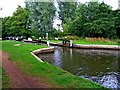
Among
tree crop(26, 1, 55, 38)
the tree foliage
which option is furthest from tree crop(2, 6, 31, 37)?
the tree foliage

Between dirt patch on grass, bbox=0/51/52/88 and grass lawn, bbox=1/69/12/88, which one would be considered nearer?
grass lawn, bbox=1/69/12/88

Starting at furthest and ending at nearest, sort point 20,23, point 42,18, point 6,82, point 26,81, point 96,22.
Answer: point 20,23
point 42,18
point 96,22
point 26,81
point 6,82

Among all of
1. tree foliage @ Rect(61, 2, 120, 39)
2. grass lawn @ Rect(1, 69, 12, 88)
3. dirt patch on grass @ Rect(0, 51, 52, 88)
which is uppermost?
tree foliage @ Rect(61, 2, 120, 39)

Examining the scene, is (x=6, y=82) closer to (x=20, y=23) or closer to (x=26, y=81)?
(x=26, y=81)

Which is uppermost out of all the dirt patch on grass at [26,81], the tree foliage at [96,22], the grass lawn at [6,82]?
the tree foliage at [96,22]

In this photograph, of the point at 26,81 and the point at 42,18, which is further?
the point at 42,18

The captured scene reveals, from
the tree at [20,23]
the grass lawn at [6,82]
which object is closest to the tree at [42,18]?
the tree at [20,23]


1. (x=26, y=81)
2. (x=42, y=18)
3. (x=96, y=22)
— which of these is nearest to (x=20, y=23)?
(x=42, y=18)

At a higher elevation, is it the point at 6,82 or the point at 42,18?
the point at 42,18

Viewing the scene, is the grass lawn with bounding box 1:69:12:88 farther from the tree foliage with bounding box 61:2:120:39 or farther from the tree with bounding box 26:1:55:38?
the tree with bounding box 26:1:55:38

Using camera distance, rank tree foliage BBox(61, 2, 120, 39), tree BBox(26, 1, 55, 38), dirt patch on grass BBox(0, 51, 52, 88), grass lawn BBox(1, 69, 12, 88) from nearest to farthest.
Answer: grass lawn BBox(1, 69, 12, 88) < dirt patch on grass BBox(0, 51, 52, 88) < tree foliage BBox(61, 2, 120, 39) < tree BBox(26, 1, 55, 38)

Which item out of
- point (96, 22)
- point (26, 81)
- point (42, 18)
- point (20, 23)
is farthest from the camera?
point (20, 23)

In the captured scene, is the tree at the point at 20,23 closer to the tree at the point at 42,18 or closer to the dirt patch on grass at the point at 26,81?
the tree at the point at 42,18

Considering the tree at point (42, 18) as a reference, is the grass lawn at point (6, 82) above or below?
below
